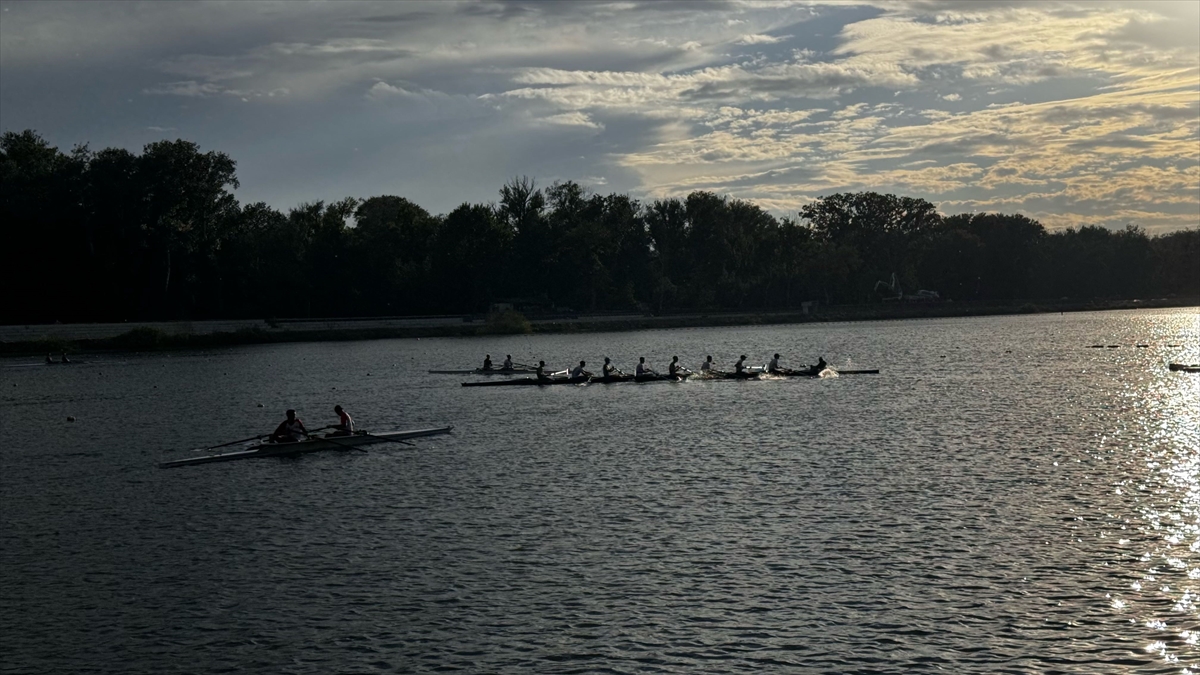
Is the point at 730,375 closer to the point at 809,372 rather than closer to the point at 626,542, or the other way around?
the point at 809,372

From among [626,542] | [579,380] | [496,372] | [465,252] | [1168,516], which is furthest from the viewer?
[465,252]

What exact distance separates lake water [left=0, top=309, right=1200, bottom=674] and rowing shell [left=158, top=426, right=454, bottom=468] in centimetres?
51

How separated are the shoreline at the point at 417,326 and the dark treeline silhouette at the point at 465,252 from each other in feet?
16.9

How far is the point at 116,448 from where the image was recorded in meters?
36.3

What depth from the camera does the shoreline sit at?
94812 mm

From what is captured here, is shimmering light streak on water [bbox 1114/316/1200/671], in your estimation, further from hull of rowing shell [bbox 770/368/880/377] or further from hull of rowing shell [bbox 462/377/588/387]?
hull of rowing shell [bbox 462/377/588/387]

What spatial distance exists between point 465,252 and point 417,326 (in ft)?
49.2

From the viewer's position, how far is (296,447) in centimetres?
3362

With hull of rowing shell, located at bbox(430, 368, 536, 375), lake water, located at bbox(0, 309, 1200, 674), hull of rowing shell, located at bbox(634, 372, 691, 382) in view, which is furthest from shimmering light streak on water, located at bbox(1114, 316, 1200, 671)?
hull of rowing shell, located at bbox(430, 368, 536, 375)

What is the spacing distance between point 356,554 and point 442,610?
428 centimetres

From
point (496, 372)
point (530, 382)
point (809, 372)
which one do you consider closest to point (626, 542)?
point (530, 382)

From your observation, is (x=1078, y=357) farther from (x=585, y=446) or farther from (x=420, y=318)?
(x=420, y=318)

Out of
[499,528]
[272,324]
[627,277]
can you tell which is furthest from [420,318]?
[499,528]

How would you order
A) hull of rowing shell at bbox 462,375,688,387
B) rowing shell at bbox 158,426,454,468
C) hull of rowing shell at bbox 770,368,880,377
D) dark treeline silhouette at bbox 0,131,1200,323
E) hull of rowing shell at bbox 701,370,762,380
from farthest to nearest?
dark treeline silhouette at bbox 0,131,1200,323, hull of rowing shell at bbox 770,368,880,377, hull of rowing shell at bbox 701,370,762,380, hull of rowing shell at bbox 462,375,688,387, rowing shell at bbox 158,426,454,468
